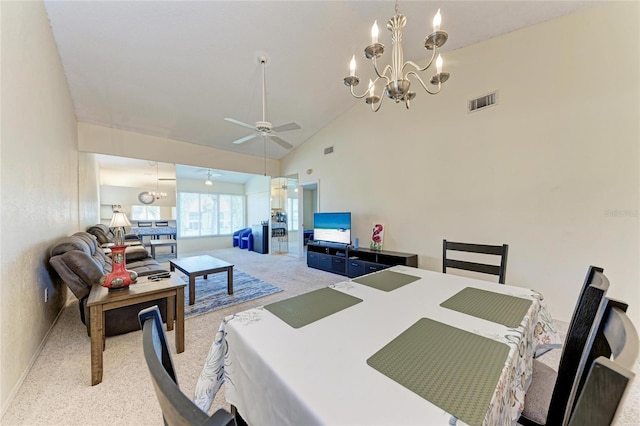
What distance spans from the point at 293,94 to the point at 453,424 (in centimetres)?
455

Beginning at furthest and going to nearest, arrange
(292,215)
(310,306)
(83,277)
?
1. (292,215)
2. (83,277)
3. (310,306)

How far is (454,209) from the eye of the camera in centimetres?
356

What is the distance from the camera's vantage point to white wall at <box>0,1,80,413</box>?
1623 millimetres

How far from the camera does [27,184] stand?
1.98 meters

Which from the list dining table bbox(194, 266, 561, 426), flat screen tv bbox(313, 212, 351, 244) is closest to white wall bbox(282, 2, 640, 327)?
flat screen tv bbox(313, 212, 351, 244)

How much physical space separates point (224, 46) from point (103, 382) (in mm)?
3651

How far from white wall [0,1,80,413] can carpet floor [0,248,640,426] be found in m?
0.12

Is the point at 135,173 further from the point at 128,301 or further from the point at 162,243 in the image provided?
the point at 128,301

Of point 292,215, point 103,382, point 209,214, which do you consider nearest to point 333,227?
point 292,215

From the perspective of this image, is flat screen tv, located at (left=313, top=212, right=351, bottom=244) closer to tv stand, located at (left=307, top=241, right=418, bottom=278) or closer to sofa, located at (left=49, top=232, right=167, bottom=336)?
tv stand, located at (left=307, top=241, right=418, bottom=278)

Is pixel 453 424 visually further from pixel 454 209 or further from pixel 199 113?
pixel 199 113

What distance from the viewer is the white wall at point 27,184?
1.62 m

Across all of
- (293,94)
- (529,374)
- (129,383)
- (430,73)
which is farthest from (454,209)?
(129,383)

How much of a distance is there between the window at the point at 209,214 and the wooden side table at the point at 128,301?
5.84 metres
